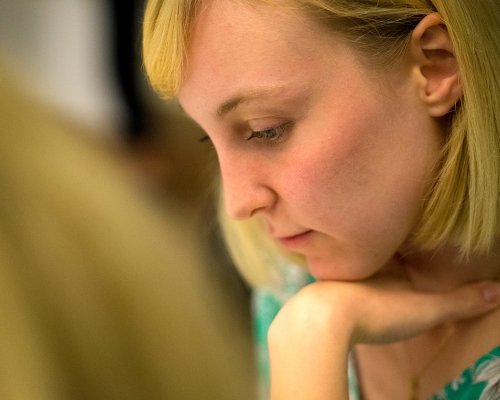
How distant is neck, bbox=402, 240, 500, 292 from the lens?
2.97 feet

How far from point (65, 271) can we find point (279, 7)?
1.54ft

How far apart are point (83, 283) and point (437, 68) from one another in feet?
1.96

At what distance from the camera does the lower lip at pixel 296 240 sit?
34.1 inches

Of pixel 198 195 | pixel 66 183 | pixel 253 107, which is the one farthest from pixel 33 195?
pixel 198 195

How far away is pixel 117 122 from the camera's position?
1694 millimetres

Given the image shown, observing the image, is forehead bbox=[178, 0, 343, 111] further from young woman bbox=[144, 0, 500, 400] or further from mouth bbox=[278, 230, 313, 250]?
mouth bbox=[278, 230, 313, 250]

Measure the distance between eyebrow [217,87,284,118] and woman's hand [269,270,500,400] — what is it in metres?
0.31

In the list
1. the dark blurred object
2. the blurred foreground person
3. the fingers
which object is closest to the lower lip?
the fingers

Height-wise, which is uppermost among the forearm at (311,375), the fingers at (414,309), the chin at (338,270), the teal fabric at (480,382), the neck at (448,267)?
the chin at (338,270)

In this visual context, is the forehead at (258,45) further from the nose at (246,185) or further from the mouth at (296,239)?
the mouth at (296,239)

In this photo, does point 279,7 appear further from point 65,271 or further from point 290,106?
point 65,271

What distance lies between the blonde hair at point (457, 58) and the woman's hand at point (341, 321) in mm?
107

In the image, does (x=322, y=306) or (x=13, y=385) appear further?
(x=322, y=306)

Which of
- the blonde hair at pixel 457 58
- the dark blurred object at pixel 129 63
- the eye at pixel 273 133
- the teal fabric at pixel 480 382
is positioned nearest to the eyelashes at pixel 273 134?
the eye at pixel 273 133
